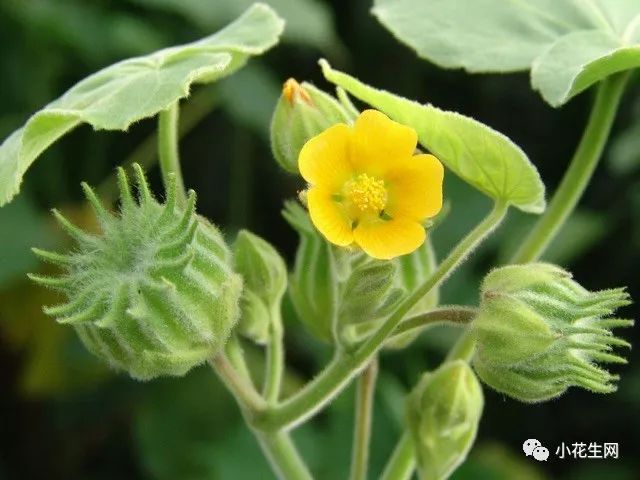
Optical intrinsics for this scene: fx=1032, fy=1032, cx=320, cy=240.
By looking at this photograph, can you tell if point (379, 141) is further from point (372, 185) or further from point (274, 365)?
point (274, 365)

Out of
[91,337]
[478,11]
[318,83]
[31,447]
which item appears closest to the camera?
[91,337]

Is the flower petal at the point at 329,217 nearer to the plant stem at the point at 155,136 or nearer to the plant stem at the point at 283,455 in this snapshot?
the plant stem at the point at 283,455

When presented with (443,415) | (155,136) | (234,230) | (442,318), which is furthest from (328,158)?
(155,136)

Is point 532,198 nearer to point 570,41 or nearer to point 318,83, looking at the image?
point 570,41

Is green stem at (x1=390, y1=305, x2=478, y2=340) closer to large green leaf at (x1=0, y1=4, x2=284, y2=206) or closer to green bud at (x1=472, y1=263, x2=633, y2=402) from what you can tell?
green bud at (x1=472, y1=263, x2=633, y2=402)

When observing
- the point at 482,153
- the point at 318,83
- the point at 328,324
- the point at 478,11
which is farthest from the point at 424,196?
the point at 318,83

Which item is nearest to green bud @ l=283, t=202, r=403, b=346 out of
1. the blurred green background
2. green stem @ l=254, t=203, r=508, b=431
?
green stem @ l=254, t=203, r=508, b=431

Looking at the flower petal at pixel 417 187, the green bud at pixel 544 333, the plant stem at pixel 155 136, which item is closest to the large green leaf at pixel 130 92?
the flower petal at pixel 417 187
